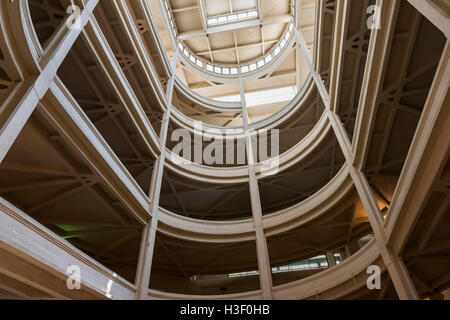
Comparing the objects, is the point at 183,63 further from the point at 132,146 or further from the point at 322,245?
the point at 322,245

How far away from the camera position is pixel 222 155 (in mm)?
21250

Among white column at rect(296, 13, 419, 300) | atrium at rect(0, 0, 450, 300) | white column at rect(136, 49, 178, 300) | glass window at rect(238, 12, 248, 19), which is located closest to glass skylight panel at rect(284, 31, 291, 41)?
atrium at rect(0, 0, 450, 300)

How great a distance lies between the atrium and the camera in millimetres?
7133

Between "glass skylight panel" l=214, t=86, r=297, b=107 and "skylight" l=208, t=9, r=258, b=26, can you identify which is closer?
"skylight" l=208, t=9, r=258, b=26

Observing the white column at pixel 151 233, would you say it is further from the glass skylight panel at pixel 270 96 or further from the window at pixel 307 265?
the glass skylight panel at pixel 270 96

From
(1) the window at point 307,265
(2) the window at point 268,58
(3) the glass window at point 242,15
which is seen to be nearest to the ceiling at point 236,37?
(3) the glass window at point 242,15

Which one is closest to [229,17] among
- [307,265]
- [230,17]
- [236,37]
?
[230,17]

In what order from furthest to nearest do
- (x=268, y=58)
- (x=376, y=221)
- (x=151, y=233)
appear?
(x=268, y=58) → (x=151, y=233) → (x=376, y=221)

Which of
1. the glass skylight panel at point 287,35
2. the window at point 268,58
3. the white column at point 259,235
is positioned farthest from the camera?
the window at point 268,58

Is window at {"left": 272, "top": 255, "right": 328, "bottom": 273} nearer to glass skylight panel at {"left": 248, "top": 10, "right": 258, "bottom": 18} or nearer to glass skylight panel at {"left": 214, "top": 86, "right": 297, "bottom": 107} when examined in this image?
glass skylight panel at {"left": 214, "top": 86, "right": 297, "bottom": 107}

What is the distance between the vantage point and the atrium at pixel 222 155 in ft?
23.4

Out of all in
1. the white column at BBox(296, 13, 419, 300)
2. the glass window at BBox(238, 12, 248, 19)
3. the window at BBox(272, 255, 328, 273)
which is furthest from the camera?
the glass window at BBox(238, 12, 248, 19)

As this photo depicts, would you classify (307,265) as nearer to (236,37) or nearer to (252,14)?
(236,37)
